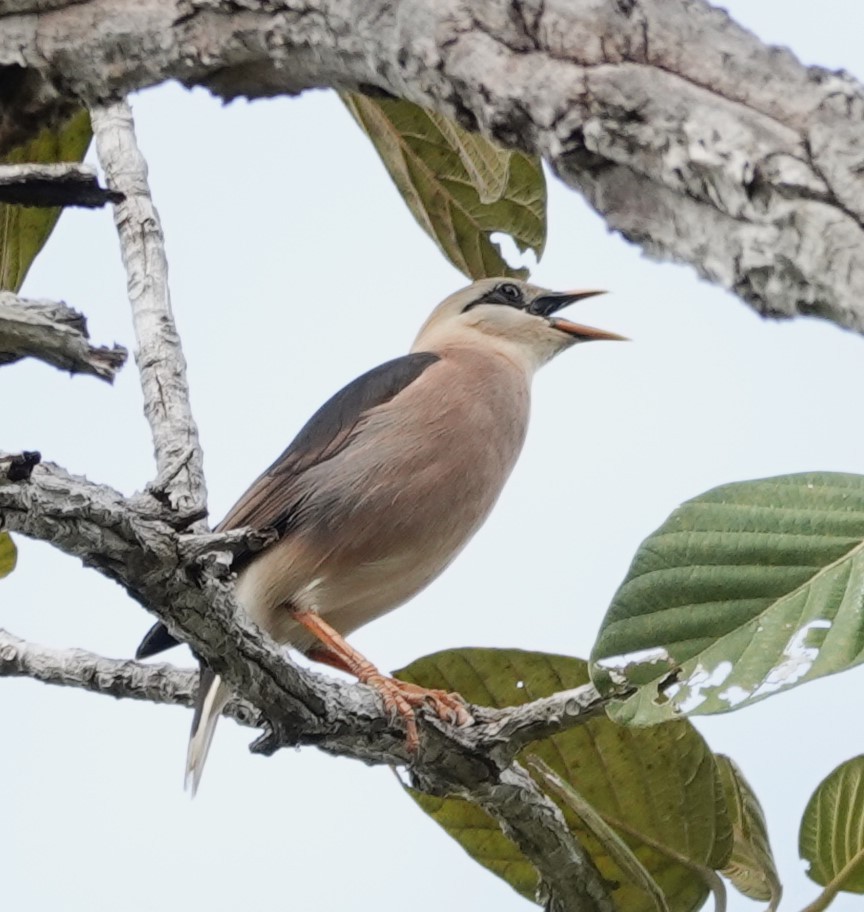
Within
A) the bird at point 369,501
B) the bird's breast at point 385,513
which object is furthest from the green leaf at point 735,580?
the bird's breast at point 385,513

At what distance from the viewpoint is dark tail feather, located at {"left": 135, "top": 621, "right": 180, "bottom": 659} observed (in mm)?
3824

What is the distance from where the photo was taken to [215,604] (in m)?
2.34

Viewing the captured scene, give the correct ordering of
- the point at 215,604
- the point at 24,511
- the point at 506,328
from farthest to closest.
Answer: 1. the point at 506,328
2. the point at 215,604
3. the point at 24,511

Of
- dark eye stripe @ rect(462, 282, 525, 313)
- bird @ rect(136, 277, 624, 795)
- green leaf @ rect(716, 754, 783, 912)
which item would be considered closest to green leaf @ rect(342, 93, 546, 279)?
bird @ rect(136, 277, 624, 795)

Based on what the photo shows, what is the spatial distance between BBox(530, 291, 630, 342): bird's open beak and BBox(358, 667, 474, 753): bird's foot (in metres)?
2.56

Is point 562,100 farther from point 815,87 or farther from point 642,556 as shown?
point 642,556

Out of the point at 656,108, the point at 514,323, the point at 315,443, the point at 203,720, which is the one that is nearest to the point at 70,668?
the point at 203,720

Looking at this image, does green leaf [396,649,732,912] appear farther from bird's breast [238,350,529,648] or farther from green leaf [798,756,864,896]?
bird's breast [238,350,529,648]

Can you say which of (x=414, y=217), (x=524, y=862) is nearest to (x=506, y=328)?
(x=414, y=217)

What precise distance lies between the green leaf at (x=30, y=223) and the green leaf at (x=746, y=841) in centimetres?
213

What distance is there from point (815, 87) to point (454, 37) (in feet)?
1.49

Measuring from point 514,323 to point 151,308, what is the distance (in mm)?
2962

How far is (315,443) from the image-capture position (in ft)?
15.6

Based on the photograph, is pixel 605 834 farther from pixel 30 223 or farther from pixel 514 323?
pixel 514 323
